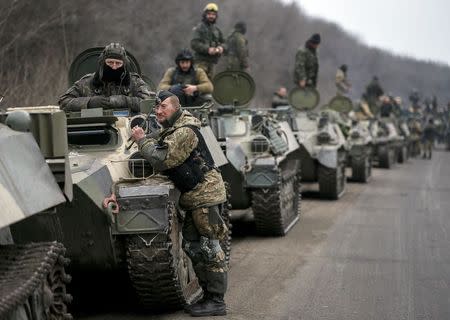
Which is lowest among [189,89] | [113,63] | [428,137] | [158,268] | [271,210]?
[428,137]

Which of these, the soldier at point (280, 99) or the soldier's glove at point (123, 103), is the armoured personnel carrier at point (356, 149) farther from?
the soldier's glove at point (123, 103)

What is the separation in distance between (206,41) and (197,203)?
27.2 feet

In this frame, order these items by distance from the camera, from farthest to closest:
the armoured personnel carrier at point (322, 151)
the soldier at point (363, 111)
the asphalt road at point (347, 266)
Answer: the soldier at point (363, 111)
the armoured personnel carrier at point (322, 151)
the asphalt road at point (347, 266)

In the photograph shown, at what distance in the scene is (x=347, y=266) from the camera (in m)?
9.61

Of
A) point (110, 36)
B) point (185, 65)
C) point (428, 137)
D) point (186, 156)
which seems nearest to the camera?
point (186, 156)

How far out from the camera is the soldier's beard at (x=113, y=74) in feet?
29.2

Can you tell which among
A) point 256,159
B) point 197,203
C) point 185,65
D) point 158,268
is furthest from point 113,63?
point 256,159

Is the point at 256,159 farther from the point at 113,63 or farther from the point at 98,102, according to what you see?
the point at 98,102

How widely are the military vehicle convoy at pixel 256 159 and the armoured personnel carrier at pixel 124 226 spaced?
3318mm

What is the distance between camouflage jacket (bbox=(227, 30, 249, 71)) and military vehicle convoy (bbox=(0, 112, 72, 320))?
13000mm

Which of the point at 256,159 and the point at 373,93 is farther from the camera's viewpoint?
the point at 373,93

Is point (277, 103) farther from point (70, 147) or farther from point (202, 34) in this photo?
point (70, 147)

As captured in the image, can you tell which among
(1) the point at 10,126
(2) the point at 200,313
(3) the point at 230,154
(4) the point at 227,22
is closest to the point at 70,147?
(2) the point at 200,313

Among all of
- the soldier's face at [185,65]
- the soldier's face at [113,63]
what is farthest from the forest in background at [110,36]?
the soldier's face at [113,63]
